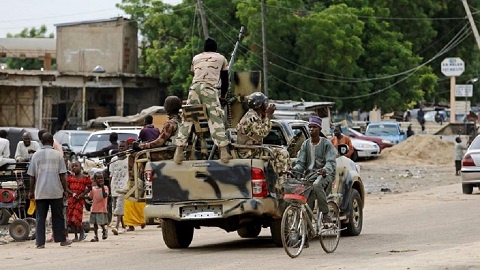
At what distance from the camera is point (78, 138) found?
3541 centimetres

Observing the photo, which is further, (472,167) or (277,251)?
(472,167)

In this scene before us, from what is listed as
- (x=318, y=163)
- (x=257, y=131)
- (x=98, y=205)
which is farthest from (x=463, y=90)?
(x=257, y=131)

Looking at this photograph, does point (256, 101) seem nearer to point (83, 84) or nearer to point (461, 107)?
point (83, 84)

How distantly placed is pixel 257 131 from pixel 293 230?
1832mm

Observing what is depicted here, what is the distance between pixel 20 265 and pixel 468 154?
16483 mm

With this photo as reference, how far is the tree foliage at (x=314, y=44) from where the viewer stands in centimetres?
5378

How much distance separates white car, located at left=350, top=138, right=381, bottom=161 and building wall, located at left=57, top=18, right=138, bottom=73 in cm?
1816

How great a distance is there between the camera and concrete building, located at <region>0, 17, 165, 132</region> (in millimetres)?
55156

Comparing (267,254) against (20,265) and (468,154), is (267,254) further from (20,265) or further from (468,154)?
(468,154)

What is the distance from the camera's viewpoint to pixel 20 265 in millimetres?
14461

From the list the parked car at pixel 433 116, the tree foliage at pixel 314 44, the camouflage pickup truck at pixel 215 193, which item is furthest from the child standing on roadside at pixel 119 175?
the parked car at pixel 433 116

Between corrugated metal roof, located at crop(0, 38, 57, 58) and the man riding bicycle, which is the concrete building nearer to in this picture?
corrugated metal roof, located at crop(0, 38, 57, 58)

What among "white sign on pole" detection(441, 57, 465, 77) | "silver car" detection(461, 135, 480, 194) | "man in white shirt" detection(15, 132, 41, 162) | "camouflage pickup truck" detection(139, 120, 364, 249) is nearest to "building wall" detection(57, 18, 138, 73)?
"white sign on pole" detection(441, 57, 465, 77)

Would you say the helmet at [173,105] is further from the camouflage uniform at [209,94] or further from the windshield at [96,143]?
the windshield at [96,143]
